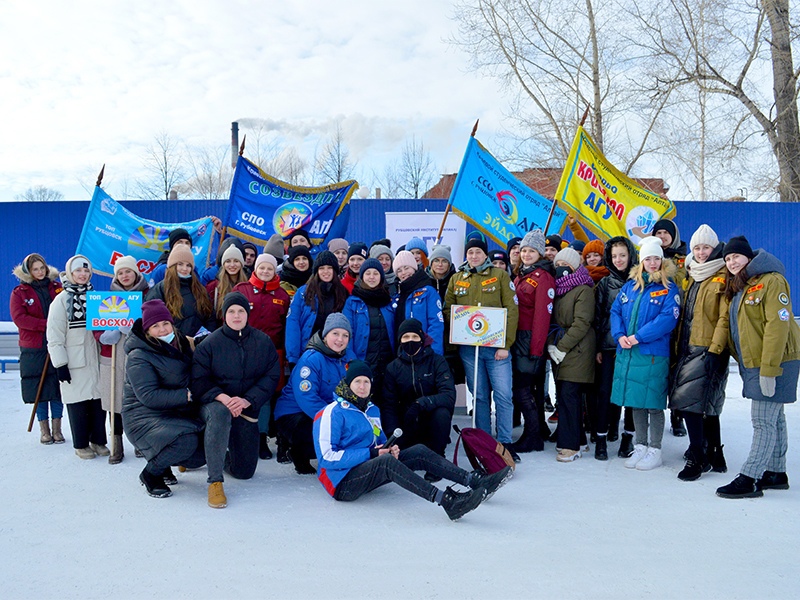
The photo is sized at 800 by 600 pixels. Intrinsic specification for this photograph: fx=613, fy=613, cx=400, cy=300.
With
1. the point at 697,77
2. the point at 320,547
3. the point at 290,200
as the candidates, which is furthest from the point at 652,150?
the point at 320,547

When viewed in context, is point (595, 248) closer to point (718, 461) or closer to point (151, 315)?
point (718, 461)

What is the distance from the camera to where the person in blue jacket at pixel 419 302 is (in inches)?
216

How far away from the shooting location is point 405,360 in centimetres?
511

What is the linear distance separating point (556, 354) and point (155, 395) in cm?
336

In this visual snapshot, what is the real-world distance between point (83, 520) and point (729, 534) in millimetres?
4101

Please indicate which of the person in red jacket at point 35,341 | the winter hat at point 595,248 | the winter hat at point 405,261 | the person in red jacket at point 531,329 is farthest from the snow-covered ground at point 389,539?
the winter hat at point 595,248

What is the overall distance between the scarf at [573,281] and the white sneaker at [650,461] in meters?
1.53

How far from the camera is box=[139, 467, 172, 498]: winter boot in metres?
4.43

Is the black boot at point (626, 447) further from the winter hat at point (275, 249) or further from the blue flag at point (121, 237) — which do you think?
the blue flag at point (121, 237)

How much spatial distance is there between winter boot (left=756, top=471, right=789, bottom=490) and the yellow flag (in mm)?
3362

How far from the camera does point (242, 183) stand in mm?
7684

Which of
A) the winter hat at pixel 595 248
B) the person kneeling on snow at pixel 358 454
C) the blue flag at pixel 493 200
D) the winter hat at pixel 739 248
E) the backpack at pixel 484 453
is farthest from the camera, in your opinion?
the blue flag at pixel 493 200

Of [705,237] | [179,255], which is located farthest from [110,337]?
[705,237]

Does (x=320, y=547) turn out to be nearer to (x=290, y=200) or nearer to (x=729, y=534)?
(x=729, y=534)
